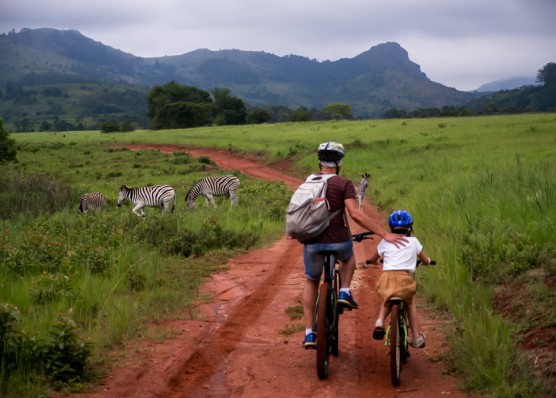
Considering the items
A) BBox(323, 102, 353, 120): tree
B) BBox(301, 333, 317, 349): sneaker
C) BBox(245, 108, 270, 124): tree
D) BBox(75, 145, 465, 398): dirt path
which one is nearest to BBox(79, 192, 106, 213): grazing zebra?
BBox(75, 145, 465, 398): dirt path

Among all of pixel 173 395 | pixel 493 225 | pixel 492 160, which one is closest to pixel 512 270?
pixel 493 225

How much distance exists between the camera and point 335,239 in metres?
6.24

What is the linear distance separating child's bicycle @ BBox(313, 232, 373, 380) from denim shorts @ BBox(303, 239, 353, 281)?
0.05 metres

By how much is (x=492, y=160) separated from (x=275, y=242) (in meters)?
10.0

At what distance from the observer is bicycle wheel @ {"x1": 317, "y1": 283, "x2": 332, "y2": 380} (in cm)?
601

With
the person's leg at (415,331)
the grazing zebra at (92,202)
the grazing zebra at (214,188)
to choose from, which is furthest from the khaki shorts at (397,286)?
the grazing zebra at (214,188)

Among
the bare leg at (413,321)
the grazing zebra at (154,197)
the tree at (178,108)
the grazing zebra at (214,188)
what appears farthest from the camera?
the tree at (178,108)

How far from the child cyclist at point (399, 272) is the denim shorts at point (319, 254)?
34 centimetres

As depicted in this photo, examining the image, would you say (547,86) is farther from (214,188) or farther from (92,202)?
(92,202)

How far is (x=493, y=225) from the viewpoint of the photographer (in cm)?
927

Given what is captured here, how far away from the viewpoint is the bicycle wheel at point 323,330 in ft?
19.7

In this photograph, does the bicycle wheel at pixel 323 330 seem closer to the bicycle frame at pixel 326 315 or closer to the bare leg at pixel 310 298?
the bicycle frame at pixel 326 315

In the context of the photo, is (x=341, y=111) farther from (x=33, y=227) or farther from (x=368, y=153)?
(x=33, y=227)

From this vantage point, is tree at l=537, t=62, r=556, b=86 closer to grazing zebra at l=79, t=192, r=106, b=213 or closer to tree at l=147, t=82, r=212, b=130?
tree at l=147, t=82, r=212, b=130
